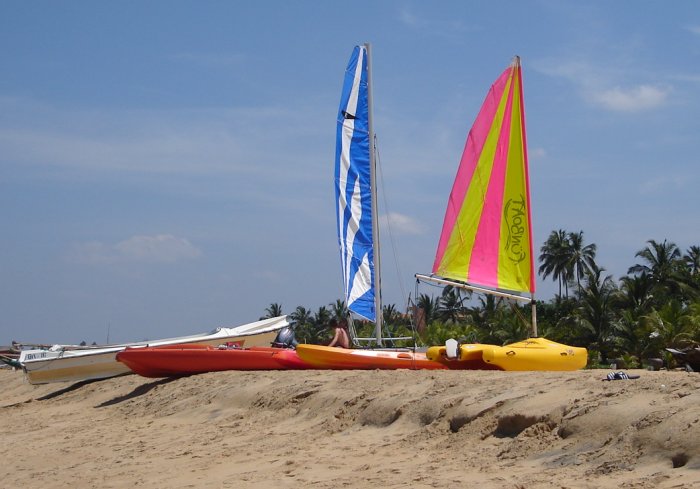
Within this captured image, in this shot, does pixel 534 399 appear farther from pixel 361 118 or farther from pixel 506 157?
pixel 361 118

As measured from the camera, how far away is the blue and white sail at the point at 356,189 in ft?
61.5

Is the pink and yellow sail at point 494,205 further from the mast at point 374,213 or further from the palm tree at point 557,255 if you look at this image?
the palm tree at point 557,255

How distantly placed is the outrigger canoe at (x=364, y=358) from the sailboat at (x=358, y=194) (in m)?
3.75

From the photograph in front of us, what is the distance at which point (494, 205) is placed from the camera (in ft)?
47.0

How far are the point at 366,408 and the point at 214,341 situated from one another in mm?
10926

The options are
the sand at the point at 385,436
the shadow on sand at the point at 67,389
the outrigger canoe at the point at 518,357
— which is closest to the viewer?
the sand at the point at 385,436

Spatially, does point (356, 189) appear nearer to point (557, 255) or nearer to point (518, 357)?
point (518, 357)

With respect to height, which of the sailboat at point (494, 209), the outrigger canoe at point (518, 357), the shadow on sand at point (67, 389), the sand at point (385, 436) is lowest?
the sand at point (385, 436)

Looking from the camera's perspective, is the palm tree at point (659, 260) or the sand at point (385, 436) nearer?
the sand at point (385, 436)

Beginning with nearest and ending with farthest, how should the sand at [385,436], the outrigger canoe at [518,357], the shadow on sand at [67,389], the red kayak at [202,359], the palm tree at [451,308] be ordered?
1. the sand at [385,436]
2. the outrigger canoe at [518,357]
3. the red kayak at [202,359]
4. the shadow on sand at [67,389]
5. the palm tree at [451,308]

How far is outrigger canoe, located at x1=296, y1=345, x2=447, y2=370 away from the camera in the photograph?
1344cm

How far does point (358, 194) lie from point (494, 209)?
547cm

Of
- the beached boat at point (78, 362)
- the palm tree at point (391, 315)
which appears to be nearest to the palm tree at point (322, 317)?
the palm tree at point (391, 315)

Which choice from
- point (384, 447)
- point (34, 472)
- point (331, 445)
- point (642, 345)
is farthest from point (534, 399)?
point (642, 345)
